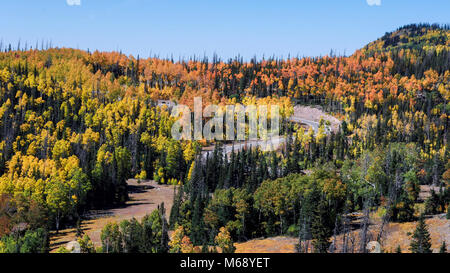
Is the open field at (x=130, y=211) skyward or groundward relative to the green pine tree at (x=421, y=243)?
groundward

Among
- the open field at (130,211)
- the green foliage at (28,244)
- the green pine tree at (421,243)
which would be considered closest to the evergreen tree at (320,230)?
the green pine tree at (421,243)

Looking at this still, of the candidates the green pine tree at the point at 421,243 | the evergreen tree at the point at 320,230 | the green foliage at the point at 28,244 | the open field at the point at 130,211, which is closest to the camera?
the green pine tree at the point at 421,243

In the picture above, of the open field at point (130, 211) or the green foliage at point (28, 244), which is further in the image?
the open field at point (130, 211)

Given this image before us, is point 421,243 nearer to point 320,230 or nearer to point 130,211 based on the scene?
point 320,230

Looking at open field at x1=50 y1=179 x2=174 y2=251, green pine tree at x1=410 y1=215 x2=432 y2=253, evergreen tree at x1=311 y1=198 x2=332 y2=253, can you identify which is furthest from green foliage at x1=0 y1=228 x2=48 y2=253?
green pine tree at x1=410 y1=215 x2=432 y2=253

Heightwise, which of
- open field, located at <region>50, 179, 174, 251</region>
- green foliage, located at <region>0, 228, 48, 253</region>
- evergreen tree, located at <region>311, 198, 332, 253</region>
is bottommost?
open field, located at <region>50, 179, 174, 251</region>

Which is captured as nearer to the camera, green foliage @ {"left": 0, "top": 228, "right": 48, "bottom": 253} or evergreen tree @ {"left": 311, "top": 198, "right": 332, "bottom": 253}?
evergreen tree @ {"left": 311, "top": 198, "right": 332, "bottom": 253}

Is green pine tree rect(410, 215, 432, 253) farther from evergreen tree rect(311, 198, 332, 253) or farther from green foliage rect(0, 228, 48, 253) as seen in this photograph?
green foliage rect(0, 228, 48, 253)

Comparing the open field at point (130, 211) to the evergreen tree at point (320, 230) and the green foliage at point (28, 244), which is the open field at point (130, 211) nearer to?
the green foliage at point (28, 244)
